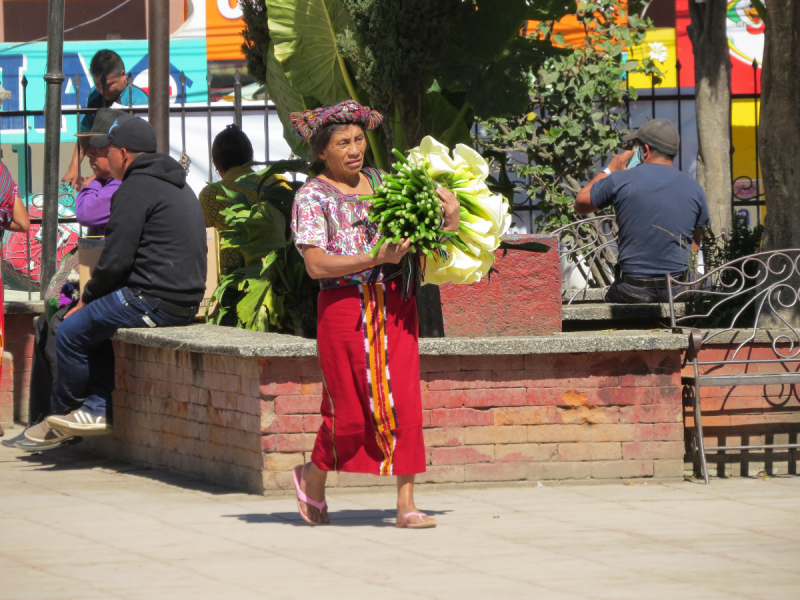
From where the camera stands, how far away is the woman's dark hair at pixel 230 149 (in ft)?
26.0

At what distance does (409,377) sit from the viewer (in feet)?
15.9

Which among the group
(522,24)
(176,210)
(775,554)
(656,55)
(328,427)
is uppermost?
(656,55)

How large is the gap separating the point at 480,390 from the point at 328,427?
1086mm

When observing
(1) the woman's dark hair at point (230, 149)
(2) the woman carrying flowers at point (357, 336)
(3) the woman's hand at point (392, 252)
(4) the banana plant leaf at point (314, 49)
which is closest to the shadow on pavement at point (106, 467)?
(2) the woman carrying flowers at point (357, 336)

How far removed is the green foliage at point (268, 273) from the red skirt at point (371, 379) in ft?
7.37

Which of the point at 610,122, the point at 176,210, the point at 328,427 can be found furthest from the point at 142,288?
the point at 610,122

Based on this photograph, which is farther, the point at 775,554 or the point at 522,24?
the point at 522,24

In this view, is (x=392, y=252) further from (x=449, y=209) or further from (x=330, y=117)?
(x=330, y=117)

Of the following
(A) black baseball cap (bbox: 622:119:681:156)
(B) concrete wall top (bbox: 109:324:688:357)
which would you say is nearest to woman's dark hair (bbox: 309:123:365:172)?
(B) concrete wall top (bbox: 109:324:688:357)

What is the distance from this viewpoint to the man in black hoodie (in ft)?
20.5

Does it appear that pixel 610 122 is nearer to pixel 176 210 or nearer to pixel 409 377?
pixel 176 210

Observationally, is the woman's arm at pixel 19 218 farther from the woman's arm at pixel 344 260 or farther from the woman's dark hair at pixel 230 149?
the woman's arm at pixel 344 260

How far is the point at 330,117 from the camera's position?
480 cm

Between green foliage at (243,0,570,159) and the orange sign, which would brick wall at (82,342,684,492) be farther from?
the orange sign
